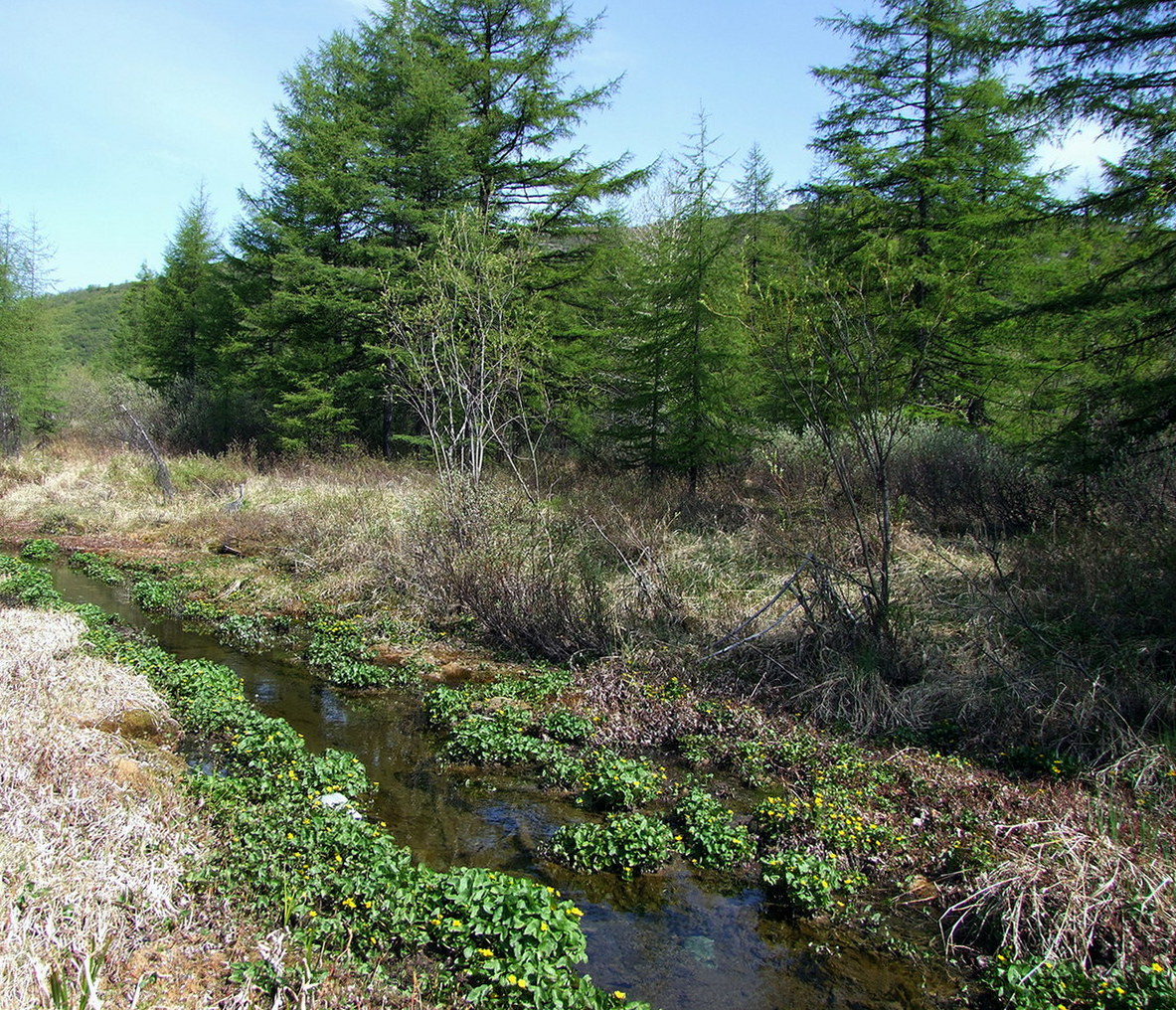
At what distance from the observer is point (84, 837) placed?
486cm

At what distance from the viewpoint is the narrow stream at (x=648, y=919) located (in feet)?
15.4

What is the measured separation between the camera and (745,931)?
5.23 metres

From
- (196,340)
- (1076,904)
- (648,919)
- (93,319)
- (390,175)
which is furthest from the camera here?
(93,319)

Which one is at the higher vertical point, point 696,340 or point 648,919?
point 696,340

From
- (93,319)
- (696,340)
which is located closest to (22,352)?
(696,340)

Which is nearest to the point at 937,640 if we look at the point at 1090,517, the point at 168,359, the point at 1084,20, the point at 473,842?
the point at 1090,517

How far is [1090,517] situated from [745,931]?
741cm

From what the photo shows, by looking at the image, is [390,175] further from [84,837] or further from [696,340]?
[84,837]

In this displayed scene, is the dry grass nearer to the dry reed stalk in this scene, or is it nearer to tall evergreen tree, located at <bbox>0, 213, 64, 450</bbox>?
the dry reed stalk

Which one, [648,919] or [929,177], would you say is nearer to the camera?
[648,919]

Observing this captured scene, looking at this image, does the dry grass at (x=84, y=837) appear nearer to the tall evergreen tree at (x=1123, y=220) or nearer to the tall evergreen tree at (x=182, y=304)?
the tall evergreen tree at (x=1123, y=220)

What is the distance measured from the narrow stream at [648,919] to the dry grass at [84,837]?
5.84 feet

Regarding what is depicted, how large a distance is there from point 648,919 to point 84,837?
365cm

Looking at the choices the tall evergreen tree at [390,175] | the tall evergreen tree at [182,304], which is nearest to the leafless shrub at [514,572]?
the tall evergreen tree at [390,175]
